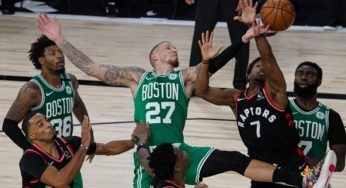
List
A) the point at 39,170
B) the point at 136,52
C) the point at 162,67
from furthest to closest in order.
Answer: the point at 136,52
the point at 162,67
the point at 39,170

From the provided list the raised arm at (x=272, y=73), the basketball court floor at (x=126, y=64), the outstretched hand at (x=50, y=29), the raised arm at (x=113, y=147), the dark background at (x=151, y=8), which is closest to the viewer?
the raised arm at (x=272, y=73)

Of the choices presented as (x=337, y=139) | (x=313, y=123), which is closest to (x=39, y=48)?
(x=313, y=123)

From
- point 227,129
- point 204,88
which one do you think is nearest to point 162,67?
point 204,88

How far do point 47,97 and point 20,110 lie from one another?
23cm

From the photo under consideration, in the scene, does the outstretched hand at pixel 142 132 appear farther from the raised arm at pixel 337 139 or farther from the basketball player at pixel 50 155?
the raised arm at pixel 337 139

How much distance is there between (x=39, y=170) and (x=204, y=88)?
156cm

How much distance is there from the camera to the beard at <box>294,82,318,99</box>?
280 inches

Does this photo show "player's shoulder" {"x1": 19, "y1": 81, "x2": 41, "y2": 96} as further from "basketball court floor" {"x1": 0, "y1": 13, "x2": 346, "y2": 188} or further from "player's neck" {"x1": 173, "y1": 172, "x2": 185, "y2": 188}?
"player's neck" {"x1": 173, "y1": 172, "x2": 185, "y2": 188}

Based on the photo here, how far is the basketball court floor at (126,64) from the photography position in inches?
350

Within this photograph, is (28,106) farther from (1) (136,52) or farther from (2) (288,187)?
(1) (136,52)

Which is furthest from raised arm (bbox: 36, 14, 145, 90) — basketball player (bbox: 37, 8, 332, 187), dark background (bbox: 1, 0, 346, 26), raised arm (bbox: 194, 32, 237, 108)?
dark background (bbox: 1, 0, 346, 26)

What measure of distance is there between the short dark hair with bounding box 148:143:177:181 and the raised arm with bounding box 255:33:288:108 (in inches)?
Answer: 47.9

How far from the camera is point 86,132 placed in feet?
20.2

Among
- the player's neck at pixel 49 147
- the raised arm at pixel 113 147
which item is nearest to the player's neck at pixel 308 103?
the raised arm at pixel 113 147
